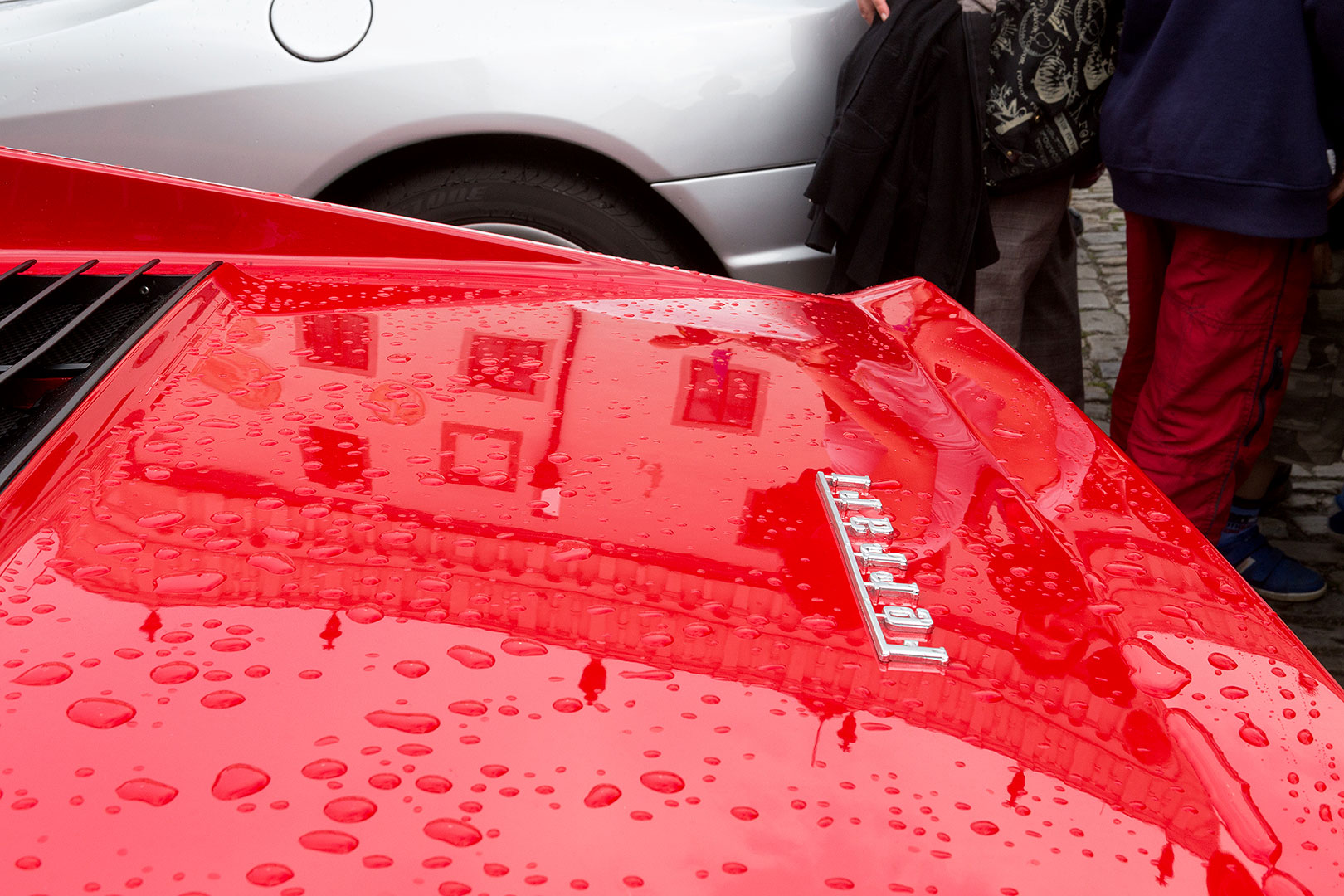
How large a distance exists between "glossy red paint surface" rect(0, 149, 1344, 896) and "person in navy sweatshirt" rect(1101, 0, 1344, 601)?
1.61 metres

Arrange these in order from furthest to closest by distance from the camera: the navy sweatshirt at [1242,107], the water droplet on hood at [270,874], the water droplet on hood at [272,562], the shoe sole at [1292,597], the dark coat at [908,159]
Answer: the shoe sole at [1292,597] → the dark coat at [908,159] → the navy sweatshirt at [1242,107] → the water droplet on hood at [272,562] → the water droplet on hood at [270,874]

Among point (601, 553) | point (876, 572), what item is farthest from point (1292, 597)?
point (601, 553)

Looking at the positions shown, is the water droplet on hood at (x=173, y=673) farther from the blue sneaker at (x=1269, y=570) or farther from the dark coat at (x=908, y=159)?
the blue sneaker at (x=1269, y=570)

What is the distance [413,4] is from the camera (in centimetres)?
267

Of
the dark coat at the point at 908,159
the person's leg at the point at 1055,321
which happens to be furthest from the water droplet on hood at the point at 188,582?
the person's leg at the point at 1055,321

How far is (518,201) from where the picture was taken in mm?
2748

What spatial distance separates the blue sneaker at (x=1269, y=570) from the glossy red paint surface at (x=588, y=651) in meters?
2.14

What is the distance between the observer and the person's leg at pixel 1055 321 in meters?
3.41

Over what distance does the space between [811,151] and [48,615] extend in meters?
2.48

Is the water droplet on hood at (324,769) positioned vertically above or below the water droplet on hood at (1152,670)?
below

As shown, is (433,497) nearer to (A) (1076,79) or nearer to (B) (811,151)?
(B) (811,151)

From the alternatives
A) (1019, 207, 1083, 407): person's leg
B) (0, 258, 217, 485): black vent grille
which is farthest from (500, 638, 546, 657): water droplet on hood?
(1019, 207, 1083, 407): person's leg

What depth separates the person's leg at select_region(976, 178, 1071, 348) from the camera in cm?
309

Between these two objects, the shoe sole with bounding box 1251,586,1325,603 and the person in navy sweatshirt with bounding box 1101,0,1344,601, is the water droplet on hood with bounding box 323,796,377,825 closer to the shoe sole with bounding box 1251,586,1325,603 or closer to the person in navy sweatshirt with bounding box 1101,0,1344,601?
the person in navy sweatshirt with bounding box 1101,0,1344,601
